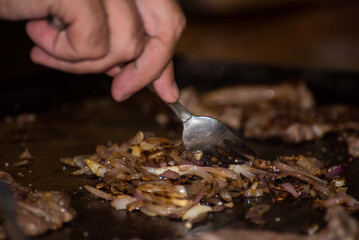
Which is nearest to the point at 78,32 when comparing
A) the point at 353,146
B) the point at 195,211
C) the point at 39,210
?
the point at 39,210

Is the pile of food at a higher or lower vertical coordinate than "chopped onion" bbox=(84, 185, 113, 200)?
higher

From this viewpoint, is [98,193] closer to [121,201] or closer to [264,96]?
[121,201]

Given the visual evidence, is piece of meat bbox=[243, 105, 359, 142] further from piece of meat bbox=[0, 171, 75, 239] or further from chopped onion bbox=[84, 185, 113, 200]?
piece of meat bbox=[0, 171, 75, 239]

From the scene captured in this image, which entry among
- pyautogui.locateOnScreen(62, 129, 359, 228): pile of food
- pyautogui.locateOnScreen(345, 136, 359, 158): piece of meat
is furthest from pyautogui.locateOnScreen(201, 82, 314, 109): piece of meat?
pyautogui.locateOnScreen(62, 129, 359, 228): pile of food

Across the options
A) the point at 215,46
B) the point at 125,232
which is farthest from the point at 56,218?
the point at 215,46

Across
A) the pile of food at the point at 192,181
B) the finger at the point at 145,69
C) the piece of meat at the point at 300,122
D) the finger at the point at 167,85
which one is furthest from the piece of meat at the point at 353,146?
the finger at the point at 145,69

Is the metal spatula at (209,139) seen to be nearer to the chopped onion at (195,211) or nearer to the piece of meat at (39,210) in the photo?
the chopped onion at (195,211)
